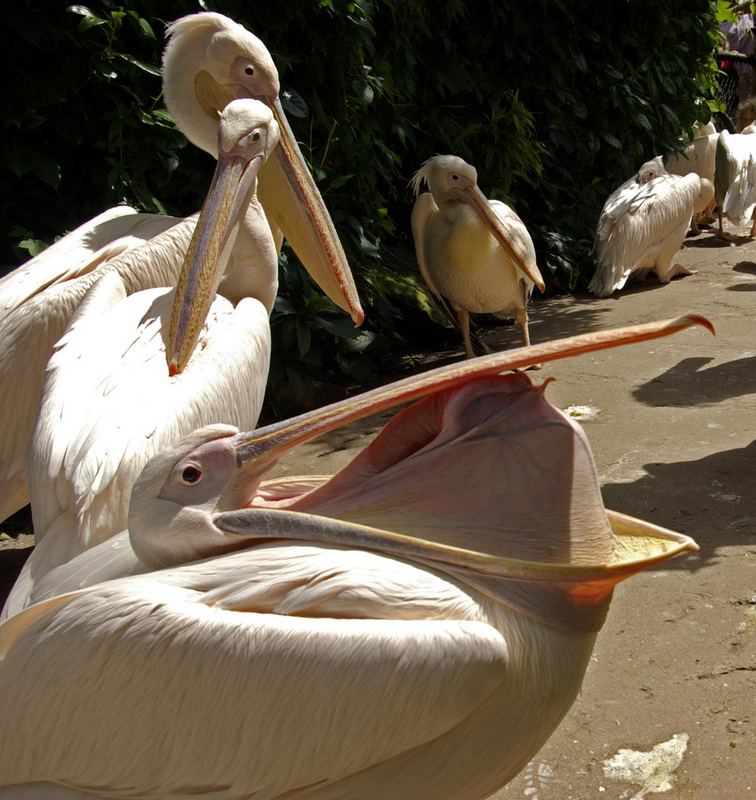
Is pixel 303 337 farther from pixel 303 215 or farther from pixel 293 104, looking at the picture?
pixel 303 215

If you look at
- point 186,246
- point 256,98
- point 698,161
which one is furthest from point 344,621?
point 698,161

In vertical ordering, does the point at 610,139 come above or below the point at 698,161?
above

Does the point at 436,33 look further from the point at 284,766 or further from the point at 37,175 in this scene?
the point at 284,766

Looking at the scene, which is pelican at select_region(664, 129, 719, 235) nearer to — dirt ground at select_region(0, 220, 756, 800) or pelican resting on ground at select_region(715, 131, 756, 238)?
pelican resting on ground at select_region(715, 131, 756, 238)

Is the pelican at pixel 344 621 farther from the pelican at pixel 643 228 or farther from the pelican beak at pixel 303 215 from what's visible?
the pelican at pixel 643 228

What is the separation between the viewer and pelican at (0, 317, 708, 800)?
1.34 m

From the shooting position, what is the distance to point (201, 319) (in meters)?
2.29

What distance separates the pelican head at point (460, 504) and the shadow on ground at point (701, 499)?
70.2 inches

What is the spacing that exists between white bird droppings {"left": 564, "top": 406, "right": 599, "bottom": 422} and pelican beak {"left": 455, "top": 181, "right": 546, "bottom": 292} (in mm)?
1101

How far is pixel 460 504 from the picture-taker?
147 cm

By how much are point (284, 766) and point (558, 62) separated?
763cm

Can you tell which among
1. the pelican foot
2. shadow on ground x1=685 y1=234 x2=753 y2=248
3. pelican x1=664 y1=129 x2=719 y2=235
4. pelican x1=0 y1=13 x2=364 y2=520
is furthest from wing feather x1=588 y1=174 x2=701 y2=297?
pelican x1=0 y1=13 x2=364 y2=520

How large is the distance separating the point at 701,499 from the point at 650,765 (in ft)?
4.94

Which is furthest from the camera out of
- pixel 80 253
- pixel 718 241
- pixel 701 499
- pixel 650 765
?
pixel 718 241
